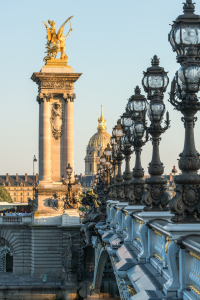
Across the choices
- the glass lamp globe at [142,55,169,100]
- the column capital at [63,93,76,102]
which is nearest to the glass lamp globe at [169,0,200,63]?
the glass lamp globe at [142,55,169,100]

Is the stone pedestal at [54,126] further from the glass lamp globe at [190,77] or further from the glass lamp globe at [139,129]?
the glass lamp globe at [190,77]

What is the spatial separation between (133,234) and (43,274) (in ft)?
154

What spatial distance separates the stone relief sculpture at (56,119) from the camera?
224ft

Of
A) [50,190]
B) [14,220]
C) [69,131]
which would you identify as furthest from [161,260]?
[69,131]

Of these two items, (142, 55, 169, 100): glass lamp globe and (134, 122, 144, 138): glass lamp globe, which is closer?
(142, 55, 169, 100): glass lamp globe

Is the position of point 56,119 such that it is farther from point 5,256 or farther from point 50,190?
point 5,256

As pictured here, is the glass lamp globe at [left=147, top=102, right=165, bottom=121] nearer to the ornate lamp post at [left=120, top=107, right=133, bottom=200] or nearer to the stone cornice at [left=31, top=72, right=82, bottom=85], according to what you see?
the ornate lamp post at [left=120, top=107, right=133, bottom=200]

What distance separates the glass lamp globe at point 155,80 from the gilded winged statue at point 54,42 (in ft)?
184

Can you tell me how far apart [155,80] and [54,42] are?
58.4m

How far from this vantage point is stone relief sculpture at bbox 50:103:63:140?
6825 cm

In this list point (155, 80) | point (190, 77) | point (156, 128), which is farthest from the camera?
point (155, 80)

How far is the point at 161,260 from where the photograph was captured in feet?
41.3

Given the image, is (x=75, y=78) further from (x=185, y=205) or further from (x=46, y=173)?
(x=185, y=205)

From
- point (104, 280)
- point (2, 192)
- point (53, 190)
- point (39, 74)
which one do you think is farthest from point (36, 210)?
point (2, 192)
